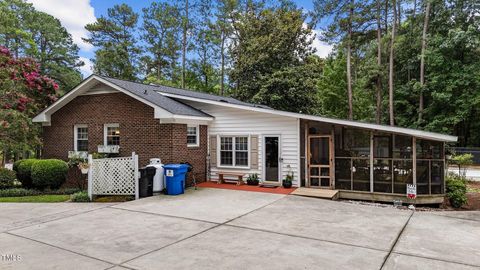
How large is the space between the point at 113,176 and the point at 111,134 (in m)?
3.01

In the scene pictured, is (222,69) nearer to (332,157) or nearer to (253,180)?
(253,180)

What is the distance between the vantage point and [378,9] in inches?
884

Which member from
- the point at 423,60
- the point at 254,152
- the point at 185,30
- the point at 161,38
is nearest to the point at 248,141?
the point at 254,152

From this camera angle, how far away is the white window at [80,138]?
12570mm

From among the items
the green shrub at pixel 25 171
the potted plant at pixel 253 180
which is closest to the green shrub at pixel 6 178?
the green shrub at pixel 25 171

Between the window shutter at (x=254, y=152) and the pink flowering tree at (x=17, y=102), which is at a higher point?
the pink flowering tree at (x=17, y=102)

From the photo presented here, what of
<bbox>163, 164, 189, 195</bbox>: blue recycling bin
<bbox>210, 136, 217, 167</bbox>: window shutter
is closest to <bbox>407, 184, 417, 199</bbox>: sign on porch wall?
<bbox>210, 136, 217, 167</bbox>: window shutter

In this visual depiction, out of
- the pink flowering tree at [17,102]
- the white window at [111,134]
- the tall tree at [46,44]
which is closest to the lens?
the white window at [111,134]

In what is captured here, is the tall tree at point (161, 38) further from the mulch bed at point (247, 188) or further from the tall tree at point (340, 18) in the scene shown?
the mulch bed at point (247, 188)

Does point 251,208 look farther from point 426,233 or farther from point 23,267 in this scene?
point 23,267

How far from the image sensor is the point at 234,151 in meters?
11.8

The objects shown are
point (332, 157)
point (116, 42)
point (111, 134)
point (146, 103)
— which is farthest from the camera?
point (116, 42)

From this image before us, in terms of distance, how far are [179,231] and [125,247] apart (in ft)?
3.78

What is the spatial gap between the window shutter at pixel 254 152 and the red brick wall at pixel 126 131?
207 centimetres
